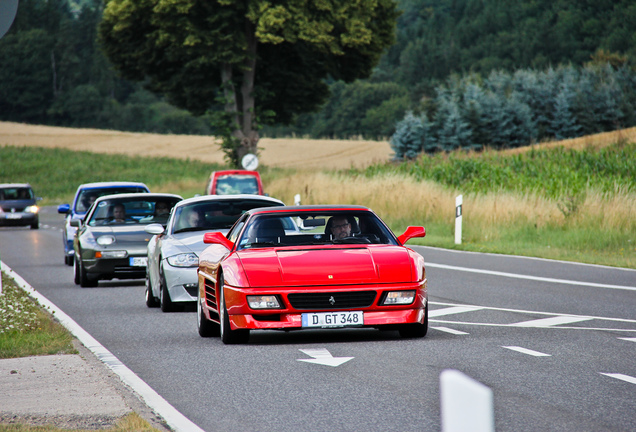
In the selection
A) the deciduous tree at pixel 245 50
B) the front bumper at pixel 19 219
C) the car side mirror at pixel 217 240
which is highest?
the deciduous tree at pixel 245 50

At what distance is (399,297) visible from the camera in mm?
9352

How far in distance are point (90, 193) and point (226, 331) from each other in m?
12.3

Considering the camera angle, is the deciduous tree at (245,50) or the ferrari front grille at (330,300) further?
the deciduous tree at (245,50)

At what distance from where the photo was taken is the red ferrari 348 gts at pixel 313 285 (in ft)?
30.1

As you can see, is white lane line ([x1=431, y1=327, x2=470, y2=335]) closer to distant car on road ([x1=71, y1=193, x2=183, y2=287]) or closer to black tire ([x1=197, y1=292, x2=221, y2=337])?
black tire ([x1=197, y1=292, x2=221, y2=337])

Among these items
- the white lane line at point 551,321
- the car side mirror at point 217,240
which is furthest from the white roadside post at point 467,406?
the white lane line at point 551,321

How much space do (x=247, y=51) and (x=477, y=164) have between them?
16.9 m

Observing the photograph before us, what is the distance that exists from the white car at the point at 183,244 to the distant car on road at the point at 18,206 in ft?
94.8

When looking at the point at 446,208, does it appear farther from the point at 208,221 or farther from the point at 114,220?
the point at 208,221

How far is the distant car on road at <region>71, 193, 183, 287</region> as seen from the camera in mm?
16219

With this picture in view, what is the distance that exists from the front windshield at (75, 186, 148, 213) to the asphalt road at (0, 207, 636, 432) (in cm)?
563

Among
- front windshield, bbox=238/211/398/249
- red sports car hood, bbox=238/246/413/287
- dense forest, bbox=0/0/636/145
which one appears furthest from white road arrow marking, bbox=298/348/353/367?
dense forest, bbox=0/0/636/145

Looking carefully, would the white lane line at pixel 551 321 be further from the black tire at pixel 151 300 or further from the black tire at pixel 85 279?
the black tire at pixel 85 279

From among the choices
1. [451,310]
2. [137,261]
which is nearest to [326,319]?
[451,310]
